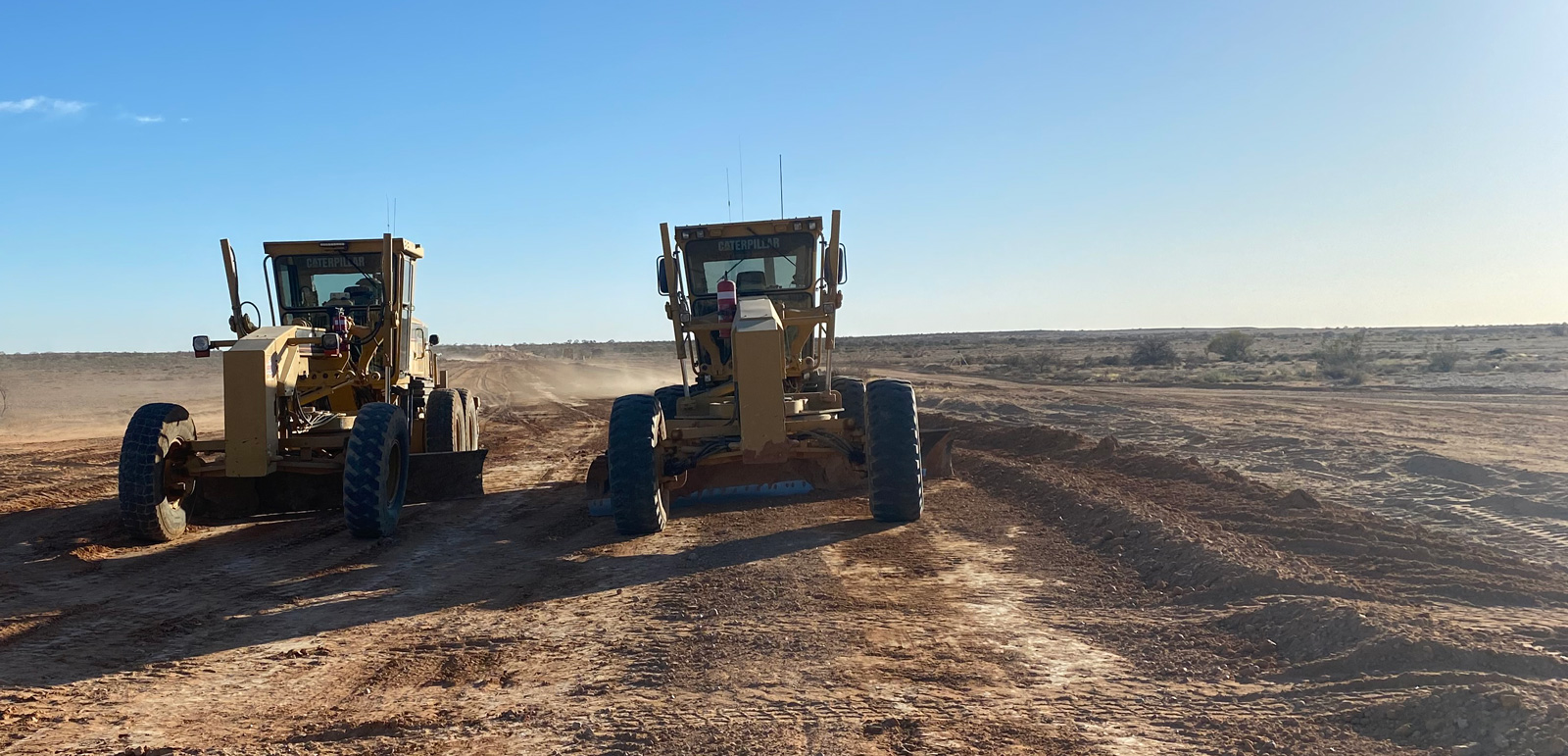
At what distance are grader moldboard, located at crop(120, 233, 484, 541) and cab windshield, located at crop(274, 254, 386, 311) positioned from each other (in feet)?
0.04

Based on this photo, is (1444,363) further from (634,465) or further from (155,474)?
(155,474)

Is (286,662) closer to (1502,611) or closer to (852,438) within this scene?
(852,438)

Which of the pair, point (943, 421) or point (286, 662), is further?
point (943, 421)

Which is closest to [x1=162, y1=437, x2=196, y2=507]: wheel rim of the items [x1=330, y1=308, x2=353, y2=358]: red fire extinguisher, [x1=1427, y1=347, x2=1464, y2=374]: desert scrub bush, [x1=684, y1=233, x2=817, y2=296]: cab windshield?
[x1=330, y1=308, x2=353, y2=358]: red fire extinguisher

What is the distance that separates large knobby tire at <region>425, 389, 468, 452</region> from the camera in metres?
13.0

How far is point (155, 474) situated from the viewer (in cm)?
879

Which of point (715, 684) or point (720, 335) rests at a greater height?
point (720, 335)

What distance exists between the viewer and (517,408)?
27.8 meters

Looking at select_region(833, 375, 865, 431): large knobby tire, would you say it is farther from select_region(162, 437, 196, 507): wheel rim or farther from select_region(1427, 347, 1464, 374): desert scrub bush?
select_region(1427, 347, 1464, 374): desert scrub bush

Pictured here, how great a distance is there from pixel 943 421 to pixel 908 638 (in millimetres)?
13898

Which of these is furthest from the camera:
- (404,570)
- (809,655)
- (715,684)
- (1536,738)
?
(404,570)

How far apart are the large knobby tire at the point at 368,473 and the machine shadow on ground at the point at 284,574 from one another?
0.24 m

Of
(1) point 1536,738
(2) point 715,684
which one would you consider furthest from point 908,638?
(1) point 1536,738

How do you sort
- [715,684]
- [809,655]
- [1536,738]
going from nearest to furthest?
1. [1536,738]
2. [715,684]
3. [809,655]
